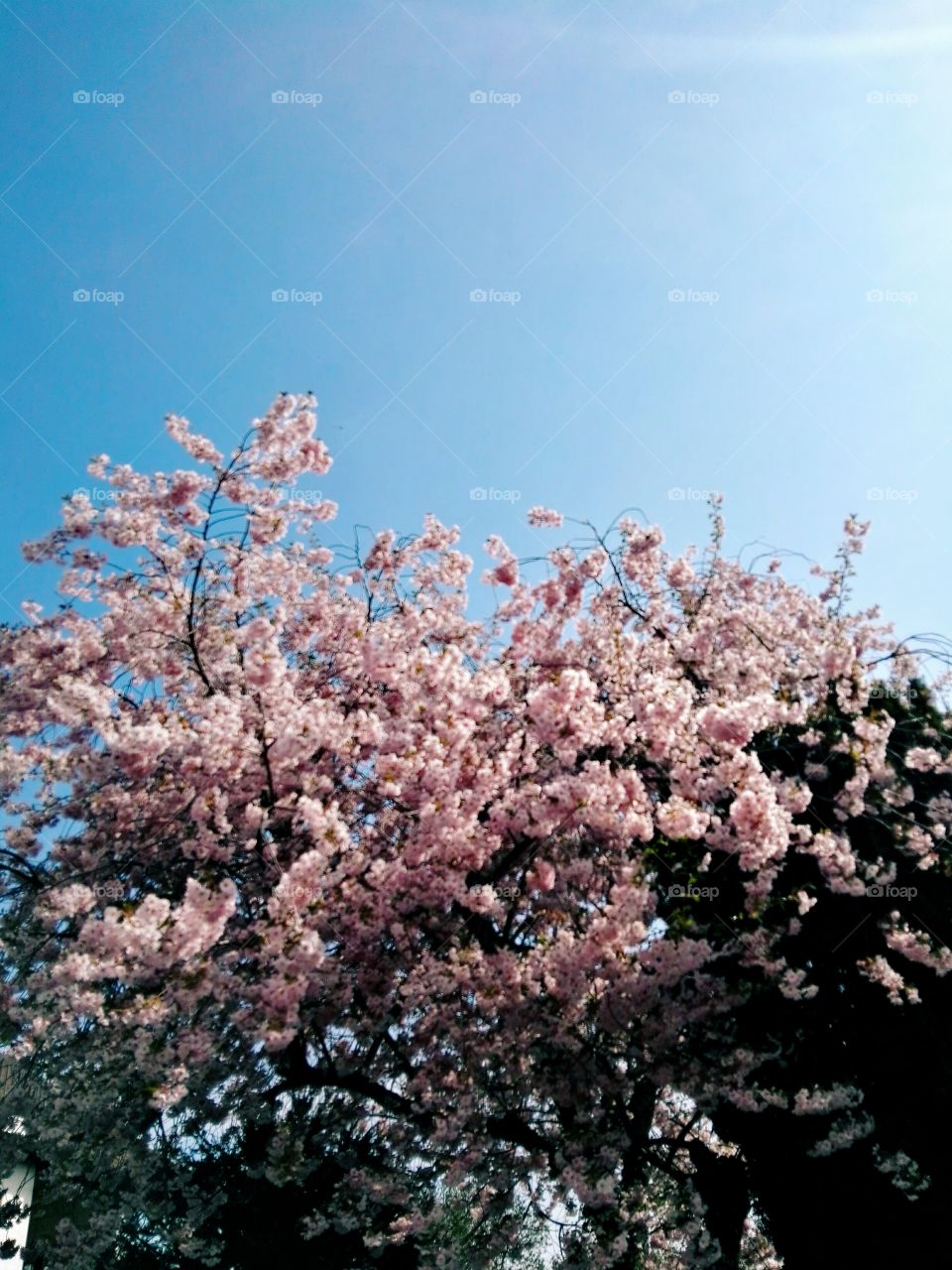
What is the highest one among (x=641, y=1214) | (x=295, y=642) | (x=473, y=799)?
(x=295, y=642)

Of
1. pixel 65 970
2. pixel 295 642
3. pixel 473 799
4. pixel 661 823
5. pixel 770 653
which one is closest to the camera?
pixel 65 970

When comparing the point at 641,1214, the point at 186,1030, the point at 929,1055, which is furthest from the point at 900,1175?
the point at 186,1030

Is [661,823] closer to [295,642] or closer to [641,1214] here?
[641,1214]

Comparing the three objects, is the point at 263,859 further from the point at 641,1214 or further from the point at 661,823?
the point at 641,1214

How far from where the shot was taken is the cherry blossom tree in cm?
680

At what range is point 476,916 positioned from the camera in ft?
26.8

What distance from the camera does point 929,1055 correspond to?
274 inches

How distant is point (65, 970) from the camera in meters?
5.69

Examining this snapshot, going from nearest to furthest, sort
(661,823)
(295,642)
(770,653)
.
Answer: (661,823) → (770,653) → (295,642)

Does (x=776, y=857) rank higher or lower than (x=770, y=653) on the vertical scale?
lower

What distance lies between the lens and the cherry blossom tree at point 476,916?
6805 mm

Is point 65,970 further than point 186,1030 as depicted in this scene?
No

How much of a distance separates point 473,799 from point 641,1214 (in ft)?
13.4

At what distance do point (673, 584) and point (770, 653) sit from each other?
1.90m
